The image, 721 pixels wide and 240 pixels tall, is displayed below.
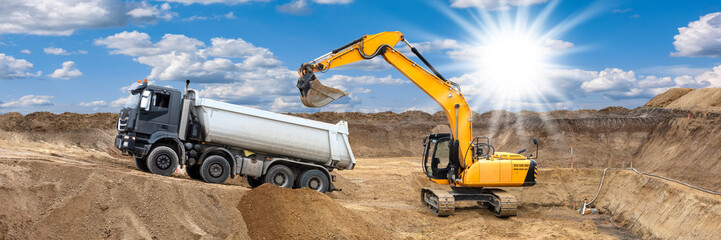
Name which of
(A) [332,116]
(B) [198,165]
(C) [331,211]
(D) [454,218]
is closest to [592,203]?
(D) [454,218]

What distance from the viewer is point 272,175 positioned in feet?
49.4

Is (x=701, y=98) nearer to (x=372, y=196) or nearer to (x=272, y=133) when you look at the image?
(x=372, y=196)

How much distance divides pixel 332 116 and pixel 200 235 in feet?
103

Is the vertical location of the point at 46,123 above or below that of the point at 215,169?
above

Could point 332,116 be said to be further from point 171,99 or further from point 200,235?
point 200,235

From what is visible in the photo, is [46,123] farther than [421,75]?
Yes

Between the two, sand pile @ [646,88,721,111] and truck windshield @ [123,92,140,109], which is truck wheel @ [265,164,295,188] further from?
sand pile @ [646,88,721,111]

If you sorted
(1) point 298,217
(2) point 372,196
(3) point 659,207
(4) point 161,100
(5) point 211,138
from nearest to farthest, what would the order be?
(1) point 298,217, (5) point 211,138, (4) point 161,100, (3) point 659,207, (2) point 372,196

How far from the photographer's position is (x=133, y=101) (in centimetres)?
1469

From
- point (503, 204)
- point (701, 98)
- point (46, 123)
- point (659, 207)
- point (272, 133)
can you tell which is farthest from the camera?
point (701, 98)

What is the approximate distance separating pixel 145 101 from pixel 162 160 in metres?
1.61

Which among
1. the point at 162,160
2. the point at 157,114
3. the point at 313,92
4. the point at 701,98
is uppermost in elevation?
the point at 701,98

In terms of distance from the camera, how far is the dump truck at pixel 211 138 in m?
14.2

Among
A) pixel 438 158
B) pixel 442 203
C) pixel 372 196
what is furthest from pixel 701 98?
pixel 442 203
